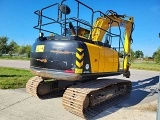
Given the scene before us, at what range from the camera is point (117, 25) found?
32.2 ft

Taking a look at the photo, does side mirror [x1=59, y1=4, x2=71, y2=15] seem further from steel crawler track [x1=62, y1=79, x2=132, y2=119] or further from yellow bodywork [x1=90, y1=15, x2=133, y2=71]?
steel crawler track [x1=62, y1=79, x2=132, y2=119]

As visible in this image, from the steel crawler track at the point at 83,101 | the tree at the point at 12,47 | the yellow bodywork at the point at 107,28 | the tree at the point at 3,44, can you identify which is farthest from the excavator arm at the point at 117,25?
the tree at the point at 12,47

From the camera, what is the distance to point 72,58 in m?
6.27

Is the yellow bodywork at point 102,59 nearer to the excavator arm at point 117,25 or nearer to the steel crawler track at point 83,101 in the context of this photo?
the steel crawler track at point 83,101

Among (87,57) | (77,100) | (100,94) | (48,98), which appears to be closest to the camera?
(77,100)

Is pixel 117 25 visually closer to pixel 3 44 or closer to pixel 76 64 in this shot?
pixel 76 64

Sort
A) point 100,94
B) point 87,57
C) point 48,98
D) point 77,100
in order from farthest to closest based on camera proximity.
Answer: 1. point 48,98
2. point 100,94
3. point 87,57
4. point 77,100

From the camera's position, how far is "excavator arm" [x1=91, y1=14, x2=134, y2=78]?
8789 mm

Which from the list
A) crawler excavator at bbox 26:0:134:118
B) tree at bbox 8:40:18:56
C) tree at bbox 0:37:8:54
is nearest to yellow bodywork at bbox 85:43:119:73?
crawler excavator at bbox 26:0:134:118

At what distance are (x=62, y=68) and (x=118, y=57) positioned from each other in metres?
2.72

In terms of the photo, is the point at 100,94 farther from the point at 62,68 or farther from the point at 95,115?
the point at 62,68

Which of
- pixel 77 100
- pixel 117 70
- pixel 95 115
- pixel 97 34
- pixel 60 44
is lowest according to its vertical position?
pixel 95 115

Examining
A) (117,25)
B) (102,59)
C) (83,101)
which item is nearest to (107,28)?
(117,25)

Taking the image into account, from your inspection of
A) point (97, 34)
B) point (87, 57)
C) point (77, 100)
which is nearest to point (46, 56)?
point (87, 57)
